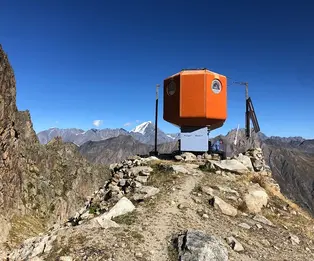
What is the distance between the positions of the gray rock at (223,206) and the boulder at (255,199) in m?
1.33

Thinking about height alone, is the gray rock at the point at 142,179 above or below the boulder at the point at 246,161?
below

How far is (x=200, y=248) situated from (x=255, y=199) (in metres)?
7.14

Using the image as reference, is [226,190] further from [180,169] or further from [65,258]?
[65,258]

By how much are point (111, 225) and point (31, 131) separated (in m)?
131

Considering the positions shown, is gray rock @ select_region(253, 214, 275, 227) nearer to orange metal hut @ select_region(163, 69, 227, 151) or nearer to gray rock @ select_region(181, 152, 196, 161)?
gray rock @ select_region(181, 152, 196, 161)

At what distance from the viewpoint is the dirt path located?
447 inches

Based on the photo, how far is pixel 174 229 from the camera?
12914mm

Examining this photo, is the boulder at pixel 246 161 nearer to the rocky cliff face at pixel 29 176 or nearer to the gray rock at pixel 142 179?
the gray rock at pixel 142 179

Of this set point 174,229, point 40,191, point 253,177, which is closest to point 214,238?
point 174,229

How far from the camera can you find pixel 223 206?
15.5 m

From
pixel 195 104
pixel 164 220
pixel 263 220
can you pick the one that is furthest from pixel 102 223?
pixel 195 104

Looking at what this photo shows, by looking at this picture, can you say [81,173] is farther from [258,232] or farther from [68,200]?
[258,232]

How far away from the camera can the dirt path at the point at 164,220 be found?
1134 cm

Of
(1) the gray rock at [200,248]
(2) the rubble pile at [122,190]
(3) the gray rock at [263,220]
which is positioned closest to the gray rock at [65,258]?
(1) the gray rock at [200,248]
